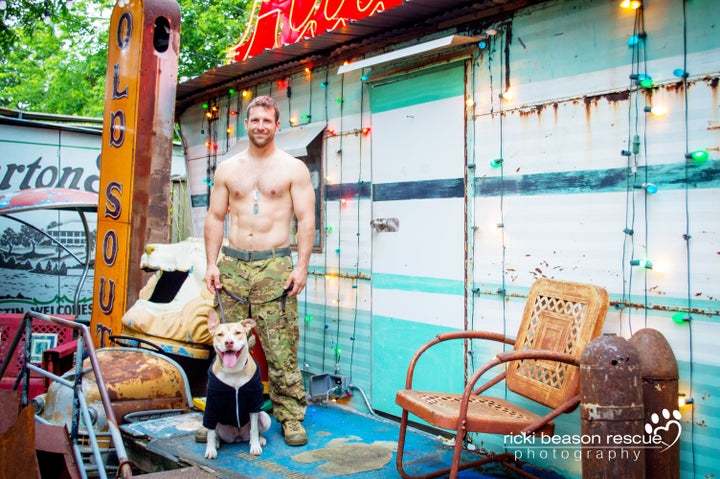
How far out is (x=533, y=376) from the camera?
4.28 meters

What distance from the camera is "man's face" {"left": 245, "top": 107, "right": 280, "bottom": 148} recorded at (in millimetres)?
4938

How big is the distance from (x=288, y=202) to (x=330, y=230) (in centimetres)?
161

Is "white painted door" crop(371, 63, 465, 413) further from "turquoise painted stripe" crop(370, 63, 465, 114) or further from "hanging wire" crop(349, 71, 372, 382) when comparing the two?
"hanging wire" crop(349, 71, 372, 382)

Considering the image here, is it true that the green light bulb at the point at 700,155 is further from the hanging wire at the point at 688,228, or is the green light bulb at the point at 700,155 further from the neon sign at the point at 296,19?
the neon sign at the point at 296,19

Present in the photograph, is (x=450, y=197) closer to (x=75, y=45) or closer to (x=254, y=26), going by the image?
(x=254, y=26)

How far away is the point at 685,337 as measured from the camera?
154 inches

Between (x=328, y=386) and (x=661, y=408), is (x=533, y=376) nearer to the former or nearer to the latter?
(x=661, y=408)

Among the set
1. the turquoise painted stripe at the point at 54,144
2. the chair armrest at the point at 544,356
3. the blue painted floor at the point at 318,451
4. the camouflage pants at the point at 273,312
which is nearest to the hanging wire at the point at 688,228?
the chair armrest at the point at 544,356

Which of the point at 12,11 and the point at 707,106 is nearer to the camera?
the point at 707,106

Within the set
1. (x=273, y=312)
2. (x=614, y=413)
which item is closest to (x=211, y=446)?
(x=273, y=312)

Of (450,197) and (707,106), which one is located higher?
(707,106)

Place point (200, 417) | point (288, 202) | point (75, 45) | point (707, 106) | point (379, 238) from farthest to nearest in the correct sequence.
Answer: point (75, 45)
point (379, 238)
point (200, 417)
point (288, 202)
point (707, 106)

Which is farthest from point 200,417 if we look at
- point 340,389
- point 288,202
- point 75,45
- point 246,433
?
point 75,45

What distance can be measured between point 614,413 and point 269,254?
2.75 m
